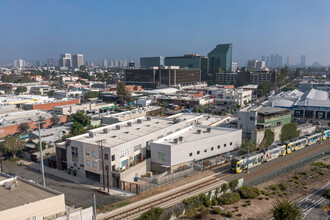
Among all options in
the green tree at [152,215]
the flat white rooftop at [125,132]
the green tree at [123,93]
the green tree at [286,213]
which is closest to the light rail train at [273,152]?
the green tree at [286,213]

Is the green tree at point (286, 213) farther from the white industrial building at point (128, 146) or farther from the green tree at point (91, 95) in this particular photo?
the green tree at point (91, 95)

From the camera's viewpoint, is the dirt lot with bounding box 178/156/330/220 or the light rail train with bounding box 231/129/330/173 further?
the light rail train with bounding box 231/129/330/173

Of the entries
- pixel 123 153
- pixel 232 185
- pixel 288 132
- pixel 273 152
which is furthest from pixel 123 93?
pixel 232 185

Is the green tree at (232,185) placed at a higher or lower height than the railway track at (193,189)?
higher

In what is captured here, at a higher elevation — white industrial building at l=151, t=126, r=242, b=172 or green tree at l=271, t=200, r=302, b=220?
white industrial building at l=151, t=126, r=242, b=172

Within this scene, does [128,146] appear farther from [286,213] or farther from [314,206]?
[314,206]

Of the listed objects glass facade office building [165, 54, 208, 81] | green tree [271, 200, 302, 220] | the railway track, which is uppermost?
glass facade office building [165, 54, 208, 81]

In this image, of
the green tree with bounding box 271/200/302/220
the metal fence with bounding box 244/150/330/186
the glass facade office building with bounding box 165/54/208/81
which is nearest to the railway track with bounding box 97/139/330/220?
the metal fence with bounding box 244/150/330/186

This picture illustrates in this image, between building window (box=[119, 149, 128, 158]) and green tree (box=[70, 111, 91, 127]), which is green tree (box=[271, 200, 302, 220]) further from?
green tree (box=[70, 111, 91, 127])
